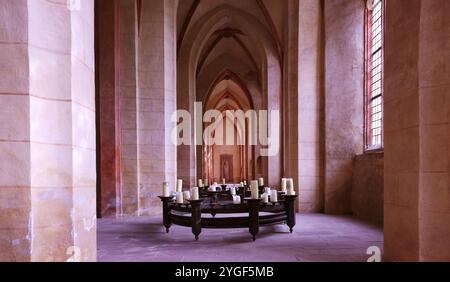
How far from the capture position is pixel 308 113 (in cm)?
872

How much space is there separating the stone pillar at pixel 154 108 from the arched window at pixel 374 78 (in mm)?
5194

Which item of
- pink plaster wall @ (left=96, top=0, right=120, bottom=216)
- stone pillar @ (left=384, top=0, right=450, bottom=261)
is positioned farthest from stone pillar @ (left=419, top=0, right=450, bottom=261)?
pink plaster wall @ (left=96, top=0, right=120, bottom=216)

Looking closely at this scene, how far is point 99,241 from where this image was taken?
5.36 meters

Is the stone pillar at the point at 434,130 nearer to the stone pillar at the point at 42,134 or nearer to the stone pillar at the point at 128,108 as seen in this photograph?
the stone pillar at the point at 42,134

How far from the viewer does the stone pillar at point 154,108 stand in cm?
835

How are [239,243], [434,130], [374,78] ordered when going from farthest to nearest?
[374,78] → [239,243] → [434,130]

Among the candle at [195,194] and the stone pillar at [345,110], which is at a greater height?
the stone pillar at [345,110]

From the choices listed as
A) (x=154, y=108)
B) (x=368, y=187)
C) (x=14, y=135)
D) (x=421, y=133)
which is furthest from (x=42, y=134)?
(x=368, y=187)

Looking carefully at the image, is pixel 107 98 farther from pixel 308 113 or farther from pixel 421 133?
pixel 421 133

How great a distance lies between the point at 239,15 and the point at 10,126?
12698 millimetres

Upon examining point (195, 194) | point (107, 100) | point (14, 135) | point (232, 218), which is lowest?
point (232, 218)

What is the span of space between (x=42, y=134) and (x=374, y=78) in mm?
7857

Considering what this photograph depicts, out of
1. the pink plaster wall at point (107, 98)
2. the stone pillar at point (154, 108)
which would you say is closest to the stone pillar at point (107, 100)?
the pink plaster wall at point (107, 98)

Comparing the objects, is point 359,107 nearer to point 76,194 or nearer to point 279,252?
point 279,252
